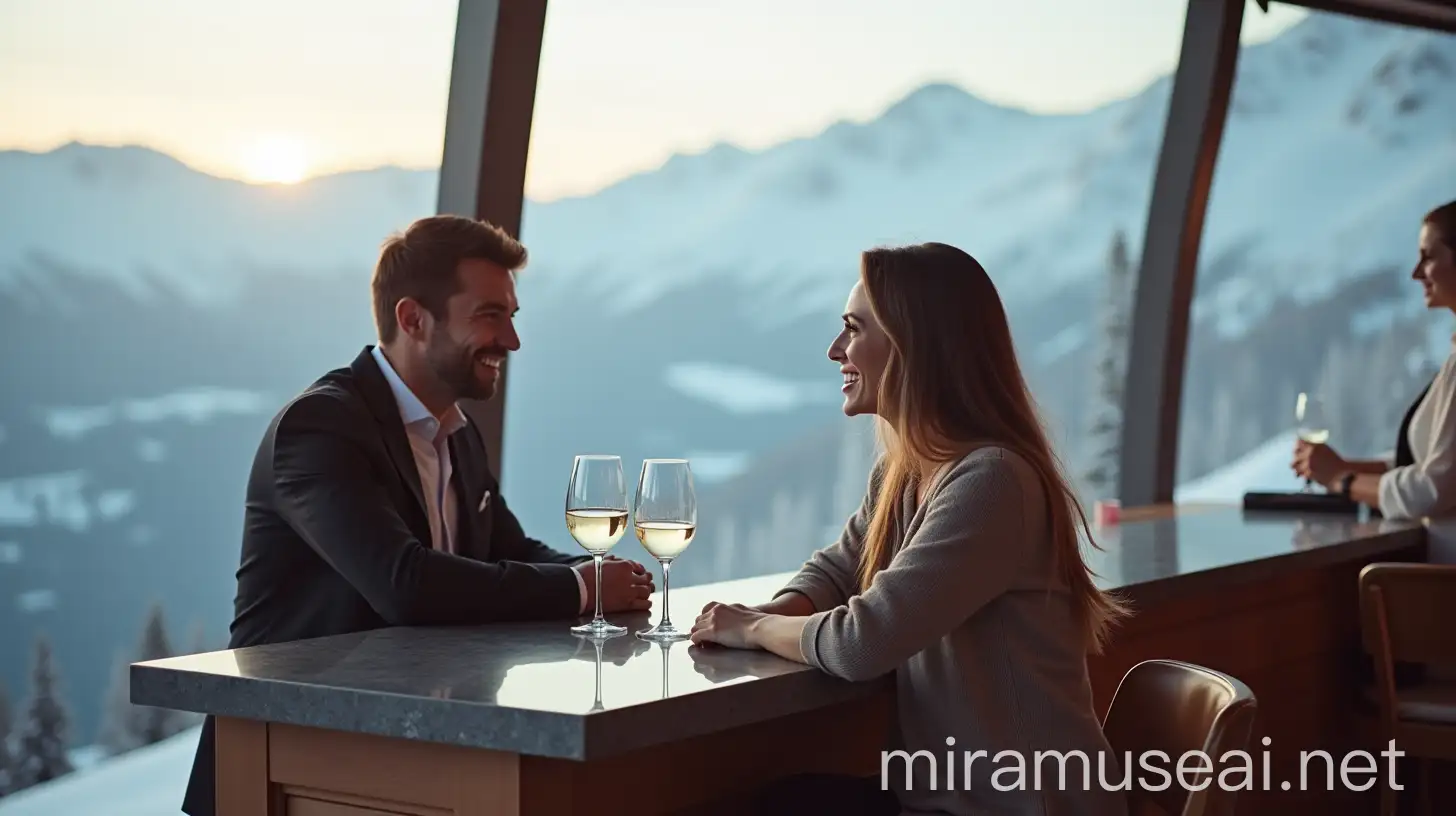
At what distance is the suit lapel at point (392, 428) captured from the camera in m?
2.45

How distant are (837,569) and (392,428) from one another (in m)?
0.78

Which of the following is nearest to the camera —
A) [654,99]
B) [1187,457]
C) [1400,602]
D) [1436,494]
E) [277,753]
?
[277,753]

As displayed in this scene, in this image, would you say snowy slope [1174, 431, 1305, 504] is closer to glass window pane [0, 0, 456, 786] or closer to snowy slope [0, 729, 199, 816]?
glass window pane [0, 0, 456, 786]

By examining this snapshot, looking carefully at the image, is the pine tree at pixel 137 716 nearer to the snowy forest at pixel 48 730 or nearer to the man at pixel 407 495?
the snowy forest at pixel 48 730

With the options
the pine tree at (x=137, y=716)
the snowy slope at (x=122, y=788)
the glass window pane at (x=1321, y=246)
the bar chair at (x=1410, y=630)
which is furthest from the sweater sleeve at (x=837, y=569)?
the glass window pane at (x=1321, y=246)

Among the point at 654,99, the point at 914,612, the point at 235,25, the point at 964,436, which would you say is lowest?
the point at 914,612

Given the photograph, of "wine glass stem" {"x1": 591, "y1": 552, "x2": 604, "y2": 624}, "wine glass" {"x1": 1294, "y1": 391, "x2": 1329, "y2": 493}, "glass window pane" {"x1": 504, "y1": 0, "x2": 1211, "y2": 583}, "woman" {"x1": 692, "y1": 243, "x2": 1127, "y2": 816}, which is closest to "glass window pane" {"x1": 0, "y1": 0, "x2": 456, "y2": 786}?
"glass window pane" {"x1": 504, "y1": 0, "x2": 1211, "y2": 583}

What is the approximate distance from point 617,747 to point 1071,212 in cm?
639

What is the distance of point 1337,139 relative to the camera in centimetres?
727

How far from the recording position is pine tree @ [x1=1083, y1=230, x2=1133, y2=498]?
20.1 ft

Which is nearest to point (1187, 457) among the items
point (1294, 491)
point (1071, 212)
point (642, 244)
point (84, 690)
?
point (1071, 212)

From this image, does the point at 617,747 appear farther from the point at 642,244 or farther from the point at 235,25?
the point at 642,244

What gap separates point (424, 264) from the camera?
107 inches

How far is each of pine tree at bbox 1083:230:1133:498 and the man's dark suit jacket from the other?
164 inches
